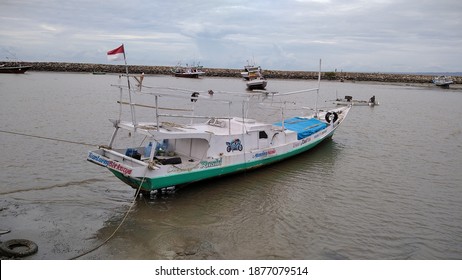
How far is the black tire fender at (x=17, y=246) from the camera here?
28.1ft

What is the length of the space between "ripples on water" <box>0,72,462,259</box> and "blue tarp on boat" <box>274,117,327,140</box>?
120 centimetres

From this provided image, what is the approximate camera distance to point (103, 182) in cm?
1399

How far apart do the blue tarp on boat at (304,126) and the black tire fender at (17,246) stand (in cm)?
1261

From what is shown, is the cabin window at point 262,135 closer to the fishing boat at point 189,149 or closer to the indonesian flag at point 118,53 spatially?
the fishing boat at point 189,149

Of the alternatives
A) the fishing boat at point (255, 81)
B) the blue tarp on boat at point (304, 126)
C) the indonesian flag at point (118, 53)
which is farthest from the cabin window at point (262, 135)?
the fishing boat at point (255, 81)

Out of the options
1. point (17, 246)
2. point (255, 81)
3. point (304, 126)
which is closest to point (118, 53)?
point (17, 246)

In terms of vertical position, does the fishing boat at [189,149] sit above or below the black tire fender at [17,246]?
above

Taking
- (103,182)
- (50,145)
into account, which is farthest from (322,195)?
(50,145)

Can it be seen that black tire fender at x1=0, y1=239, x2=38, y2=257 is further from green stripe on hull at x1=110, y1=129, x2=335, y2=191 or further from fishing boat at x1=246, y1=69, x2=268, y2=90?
fishing boat at x1=246, y1=69, x2=268, y2=90

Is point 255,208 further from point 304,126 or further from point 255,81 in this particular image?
point 255,81

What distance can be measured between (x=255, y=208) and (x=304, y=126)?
8936mm

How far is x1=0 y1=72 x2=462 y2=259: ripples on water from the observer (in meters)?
9.90

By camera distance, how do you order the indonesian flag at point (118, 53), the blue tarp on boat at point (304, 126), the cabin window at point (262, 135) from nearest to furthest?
the indonesian flag at point (118, 53) < the cabin window at point (262, 135) < the blue tarp on boat at point (304, 126)

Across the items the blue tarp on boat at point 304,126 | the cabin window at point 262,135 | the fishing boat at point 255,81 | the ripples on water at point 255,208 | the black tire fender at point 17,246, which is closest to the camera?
the black tire fender at point 17,246
